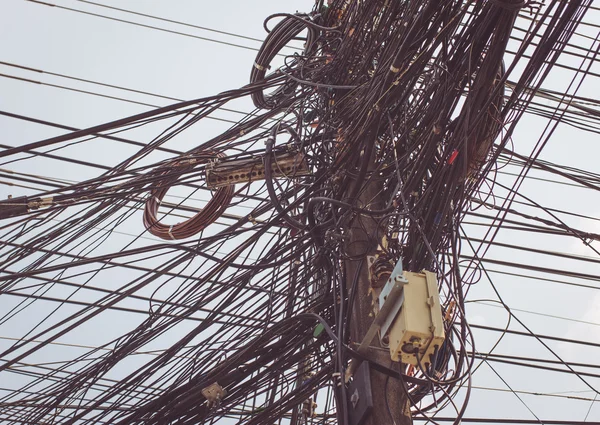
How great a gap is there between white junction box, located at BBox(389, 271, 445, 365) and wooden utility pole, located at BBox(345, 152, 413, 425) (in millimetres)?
281

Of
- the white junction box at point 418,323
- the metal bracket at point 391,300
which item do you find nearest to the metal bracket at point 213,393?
the metal bracket at point 391,300

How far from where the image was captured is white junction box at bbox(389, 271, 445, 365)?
5.84 feet

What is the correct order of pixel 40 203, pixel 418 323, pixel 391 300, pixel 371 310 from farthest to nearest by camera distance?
pixel 40 203 < pixel 371 310 < pixel 391 300 < pixel 418 323

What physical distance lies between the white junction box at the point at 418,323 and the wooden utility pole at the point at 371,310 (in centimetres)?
28

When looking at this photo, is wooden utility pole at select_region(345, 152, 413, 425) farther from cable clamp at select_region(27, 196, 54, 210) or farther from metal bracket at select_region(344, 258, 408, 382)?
cable clamp at select_region(27, 196, 54, 210)

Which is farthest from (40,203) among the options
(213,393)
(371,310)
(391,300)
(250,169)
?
A: (391,300)

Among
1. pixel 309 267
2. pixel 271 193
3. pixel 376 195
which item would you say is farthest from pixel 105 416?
pixel 376 195

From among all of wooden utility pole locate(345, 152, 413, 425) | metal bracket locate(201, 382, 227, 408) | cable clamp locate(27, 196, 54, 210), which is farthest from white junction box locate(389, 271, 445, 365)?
cable clamp locate(27, 196, 54, 210)

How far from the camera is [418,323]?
1787mm

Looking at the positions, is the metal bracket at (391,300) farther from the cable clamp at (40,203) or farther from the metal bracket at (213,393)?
the cable clamp at (40,203)

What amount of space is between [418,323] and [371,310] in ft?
1.97

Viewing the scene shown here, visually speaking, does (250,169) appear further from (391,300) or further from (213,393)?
(391,300)

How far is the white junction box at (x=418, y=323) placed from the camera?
1781 millimetres

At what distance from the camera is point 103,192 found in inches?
115
